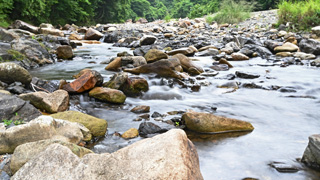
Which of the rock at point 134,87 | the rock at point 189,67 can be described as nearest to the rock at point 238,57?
the rock at point 189,67

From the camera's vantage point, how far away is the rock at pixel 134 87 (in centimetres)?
557

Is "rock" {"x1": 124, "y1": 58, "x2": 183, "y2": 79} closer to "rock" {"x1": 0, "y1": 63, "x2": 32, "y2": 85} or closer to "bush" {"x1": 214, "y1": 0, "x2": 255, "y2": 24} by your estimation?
"rock" {"x1": 0, "y1": 63, "x2": 32, "y2": 85}

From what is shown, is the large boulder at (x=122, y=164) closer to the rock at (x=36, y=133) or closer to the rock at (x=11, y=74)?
the rock at (x=36, y=133)

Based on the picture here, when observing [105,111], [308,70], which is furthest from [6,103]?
[308,70]

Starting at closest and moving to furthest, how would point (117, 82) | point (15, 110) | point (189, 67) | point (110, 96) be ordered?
1. point (15, 110)
2. point (110, 96)
3. point (117, 82)
4. point (189, 67)

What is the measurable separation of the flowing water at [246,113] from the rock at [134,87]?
17cm

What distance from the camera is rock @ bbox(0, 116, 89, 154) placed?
8.46ft

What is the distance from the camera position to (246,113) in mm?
4777

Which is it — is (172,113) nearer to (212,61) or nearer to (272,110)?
(272,110)

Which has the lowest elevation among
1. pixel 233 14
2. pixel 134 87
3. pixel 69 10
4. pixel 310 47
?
pixel 134 87

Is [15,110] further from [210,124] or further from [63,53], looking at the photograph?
[63,53]

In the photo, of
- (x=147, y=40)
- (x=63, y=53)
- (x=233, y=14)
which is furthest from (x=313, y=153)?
(x=233, y=14)

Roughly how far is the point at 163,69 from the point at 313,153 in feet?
15.1

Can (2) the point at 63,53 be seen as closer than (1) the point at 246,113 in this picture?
No
